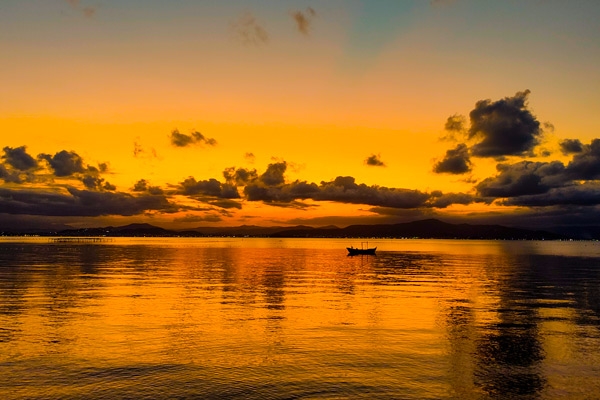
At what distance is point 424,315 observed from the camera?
175 feet

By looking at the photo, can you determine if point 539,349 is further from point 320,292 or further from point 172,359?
point 320,292

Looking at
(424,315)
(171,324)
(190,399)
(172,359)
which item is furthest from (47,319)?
(424,315)

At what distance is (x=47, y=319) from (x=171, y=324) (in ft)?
40.4

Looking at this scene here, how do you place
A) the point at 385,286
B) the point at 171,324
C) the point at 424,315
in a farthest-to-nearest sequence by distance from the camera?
the point at 385,286
the point at 424,315
the point at 171,324

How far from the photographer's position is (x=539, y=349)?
3869 centimetres

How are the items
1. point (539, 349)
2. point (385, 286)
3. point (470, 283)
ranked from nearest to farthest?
point (539, 349) → point (385, 286) → point (470, 283)

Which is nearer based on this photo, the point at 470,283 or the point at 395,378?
the point at 395,378

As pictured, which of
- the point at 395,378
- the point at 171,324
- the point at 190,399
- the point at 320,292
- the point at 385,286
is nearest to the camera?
the point at 190,399

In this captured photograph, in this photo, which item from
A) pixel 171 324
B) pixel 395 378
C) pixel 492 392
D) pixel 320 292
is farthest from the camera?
pixel 320 292

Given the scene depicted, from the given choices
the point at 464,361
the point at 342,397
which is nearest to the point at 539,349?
the point at 464,361

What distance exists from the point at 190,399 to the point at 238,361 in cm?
776

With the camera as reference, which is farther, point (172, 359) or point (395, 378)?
point (172, 359)

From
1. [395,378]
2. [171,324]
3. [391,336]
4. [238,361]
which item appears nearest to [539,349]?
[391,336]

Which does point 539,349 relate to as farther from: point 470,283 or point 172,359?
point 470,283
